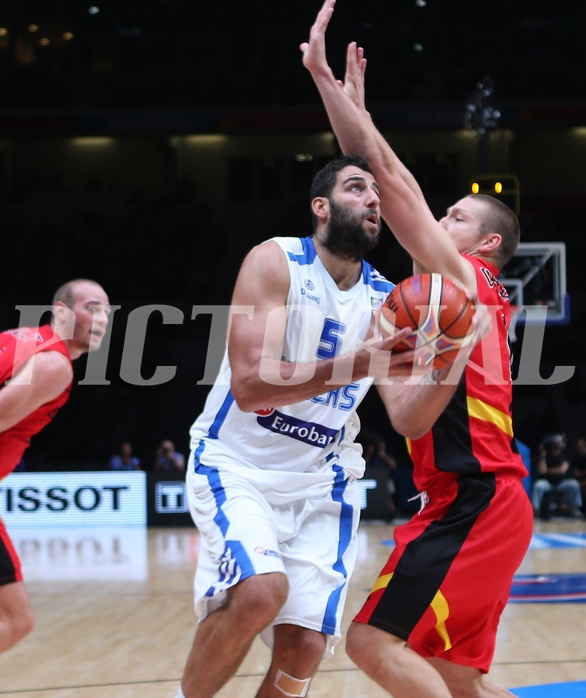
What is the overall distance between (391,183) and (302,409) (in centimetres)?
97

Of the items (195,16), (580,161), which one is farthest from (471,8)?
(195,16)

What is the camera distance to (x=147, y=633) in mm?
6852

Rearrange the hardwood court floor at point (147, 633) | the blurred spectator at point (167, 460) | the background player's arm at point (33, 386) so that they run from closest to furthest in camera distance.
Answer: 1. the background player's arm at point (33, 386)
2. the hardwood court floor at point (147, 633)
3. the blurred spectator at point (167, 460)

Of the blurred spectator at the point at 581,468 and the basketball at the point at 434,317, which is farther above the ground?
the basketball at the point at 434,317

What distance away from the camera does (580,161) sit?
25516 mm

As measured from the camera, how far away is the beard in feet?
12.7

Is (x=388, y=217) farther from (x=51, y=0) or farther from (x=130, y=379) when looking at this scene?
(x=51, y=0)

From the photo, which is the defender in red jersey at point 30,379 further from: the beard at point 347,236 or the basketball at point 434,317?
the basketball at point 434,317

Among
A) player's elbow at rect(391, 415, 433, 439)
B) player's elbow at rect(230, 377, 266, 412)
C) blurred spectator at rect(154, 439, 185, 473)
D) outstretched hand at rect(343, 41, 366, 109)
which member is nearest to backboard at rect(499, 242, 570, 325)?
blurred spectator at rect(154, 439, 185, 473)

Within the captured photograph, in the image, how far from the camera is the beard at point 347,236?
3.87 meters

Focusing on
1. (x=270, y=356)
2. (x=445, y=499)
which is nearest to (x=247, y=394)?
(x=270, y=356)

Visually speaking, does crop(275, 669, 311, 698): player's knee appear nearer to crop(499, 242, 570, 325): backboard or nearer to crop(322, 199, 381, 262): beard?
crop(322, 199, 381, 262): beard

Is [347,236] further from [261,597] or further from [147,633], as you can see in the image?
[147,633]

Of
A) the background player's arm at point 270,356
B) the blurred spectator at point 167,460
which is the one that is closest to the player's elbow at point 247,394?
the background player's arm at point 270,356
